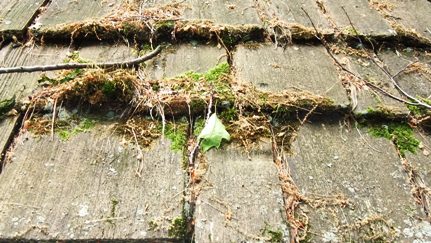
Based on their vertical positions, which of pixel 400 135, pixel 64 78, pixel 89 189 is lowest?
pixel 400 135

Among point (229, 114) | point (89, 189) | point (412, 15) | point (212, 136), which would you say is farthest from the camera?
point (412, 15)

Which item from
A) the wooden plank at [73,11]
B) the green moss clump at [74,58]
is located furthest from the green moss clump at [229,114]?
the wooden plank at [73,11]

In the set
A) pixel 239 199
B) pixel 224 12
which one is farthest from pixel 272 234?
pixel 224 12

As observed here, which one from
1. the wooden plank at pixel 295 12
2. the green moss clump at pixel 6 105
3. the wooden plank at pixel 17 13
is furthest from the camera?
the wooden plank at pixel 295 12

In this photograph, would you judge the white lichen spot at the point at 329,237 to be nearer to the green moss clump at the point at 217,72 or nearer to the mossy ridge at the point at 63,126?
the green moss clump at the point at 217,72

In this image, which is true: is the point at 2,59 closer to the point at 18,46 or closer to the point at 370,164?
the point at 18,46

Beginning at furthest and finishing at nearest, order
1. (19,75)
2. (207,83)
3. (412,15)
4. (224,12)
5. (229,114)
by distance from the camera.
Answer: (412,15) < (224,12) < (19,75) < (207,83) < (229,114)

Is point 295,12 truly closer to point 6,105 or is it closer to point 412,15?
point 412,15

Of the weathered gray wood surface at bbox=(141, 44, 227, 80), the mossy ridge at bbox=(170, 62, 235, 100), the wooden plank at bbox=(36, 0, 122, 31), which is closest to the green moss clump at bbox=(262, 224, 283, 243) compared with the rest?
the mossy ridge at bbox=(170, 62, 235, 100)
